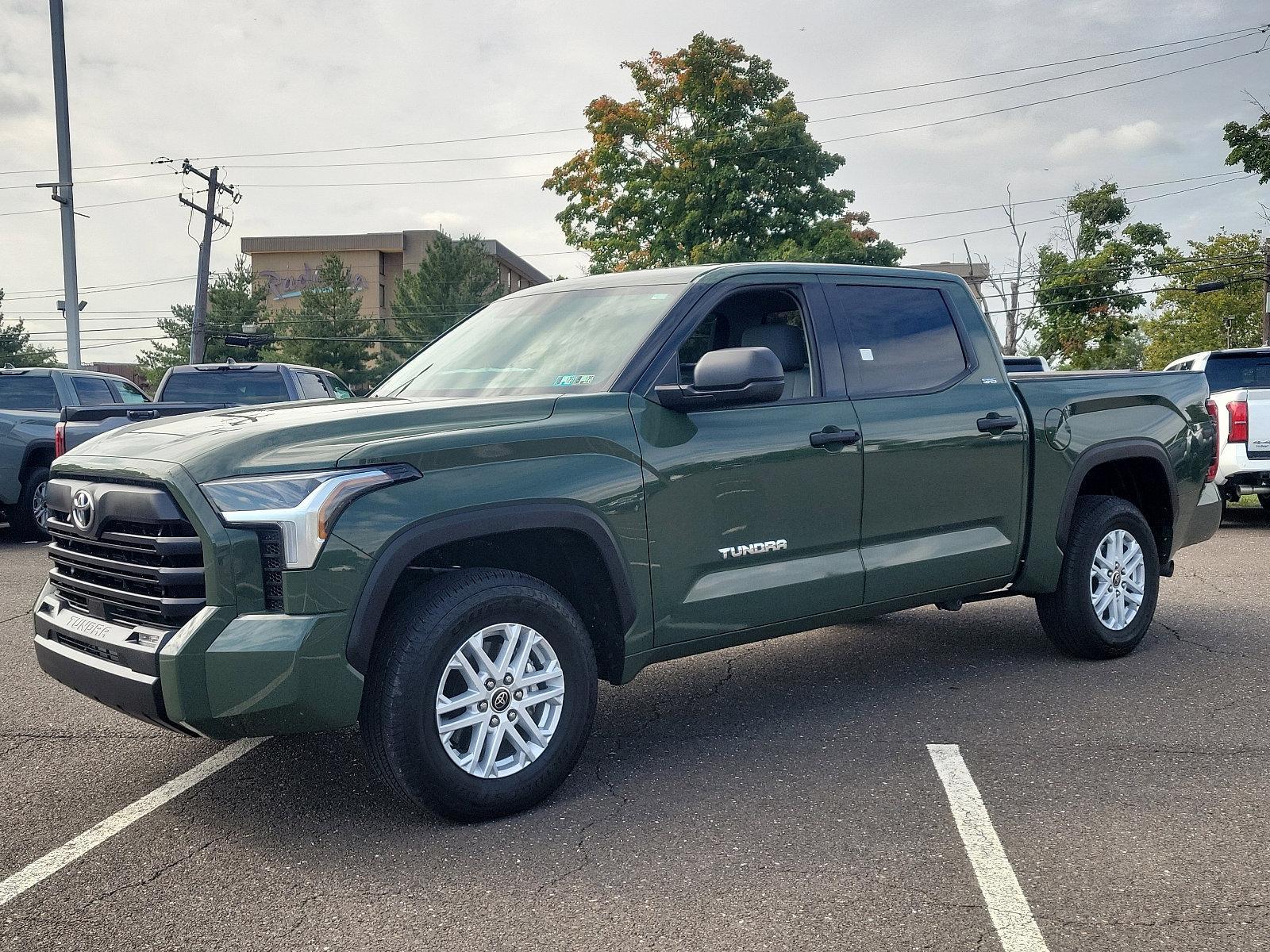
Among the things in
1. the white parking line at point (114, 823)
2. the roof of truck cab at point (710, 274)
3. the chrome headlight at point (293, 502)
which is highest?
the roof of truck cab at point (710, 274)

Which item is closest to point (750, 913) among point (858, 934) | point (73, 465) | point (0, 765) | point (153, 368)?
point (858, 934)

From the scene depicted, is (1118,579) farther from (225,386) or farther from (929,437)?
(225,386)


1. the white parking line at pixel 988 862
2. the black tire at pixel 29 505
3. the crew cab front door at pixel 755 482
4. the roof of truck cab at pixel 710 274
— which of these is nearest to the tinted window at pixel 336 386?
the black tire at pixel 29 505

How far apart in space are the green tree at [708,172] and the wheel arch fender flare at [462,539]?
29.4 m

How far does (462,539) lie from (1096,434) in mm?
3496

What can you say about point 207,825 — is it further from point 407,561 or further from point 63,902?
point 407,561

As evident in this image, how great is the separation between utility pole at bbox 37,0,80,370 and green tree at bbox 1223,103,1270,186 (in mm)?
21744

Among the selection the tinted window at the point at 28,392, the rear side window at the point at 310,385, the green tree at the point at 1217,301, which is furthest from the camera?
the green tree at the point at 1217,301

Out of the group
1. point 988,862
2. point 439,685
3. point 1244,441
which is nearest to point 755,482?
point 439,685

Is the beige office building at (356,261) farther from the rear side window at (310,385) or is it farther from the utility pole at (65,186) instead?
the rear side window at (310,385)

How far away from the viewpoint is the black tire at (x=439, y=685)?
3619 millimetres

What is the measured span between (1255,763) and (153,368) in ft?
292

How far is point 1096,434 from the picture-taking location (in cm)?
579

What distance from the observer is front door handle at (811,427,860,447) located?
4.69 m
